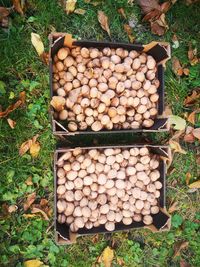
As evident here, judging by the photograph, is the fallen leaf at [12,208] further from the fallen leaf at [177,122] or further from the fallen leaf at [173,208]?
the fallen leaf at [177,122]

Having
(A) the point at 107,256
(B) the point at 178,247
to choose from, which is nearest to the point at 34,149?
(A) the point at 107,256

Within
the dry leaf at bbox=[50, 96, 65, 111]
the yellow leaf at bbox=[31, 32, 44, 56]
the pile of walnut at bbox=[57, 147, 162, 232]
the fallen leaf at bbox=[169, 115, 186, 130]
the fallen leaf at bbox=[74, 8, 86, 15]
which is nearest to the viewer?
the dry leaf at bbox=[50, 96, 65, 111]

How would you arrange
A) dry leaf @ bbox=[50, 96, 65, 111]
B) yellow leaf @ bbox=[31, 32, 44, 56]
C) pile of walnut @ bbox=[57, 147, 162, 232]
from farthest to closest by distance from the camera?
yellow leaf @ bbox=[31, 32, 44, 56], pile of walnut @ bbox=[57, 147, 162, 232], dry leaf @ bbox=[50, 96, 65, 111]

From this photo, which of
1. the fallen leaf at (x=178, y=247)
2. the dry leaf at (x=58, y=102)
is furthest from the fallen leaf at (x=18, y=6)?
the fallen leaf at (x=178, y=247)

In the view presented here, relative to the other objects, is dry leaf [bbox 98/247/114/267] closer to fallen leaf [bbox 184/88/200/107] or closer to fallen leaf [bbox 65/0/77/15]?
fallen leaf [bbox 184/88/200/107]

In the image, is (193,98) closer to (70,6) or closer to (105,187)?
(105,187)

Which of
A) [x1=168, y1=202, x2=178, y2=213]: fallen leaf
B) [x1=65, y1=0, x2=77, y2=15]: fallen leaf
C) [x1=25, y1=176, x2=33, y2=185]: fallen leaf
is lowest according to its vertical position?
[x1=168, y1=202, x2=178, y2=213]: fallen leaf

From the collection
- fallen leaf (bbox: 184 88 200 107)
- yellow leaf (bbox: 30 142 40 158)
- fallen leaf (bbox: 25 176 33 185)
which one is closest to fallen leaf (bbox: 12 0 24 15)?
yellow leaf (bbox: 30 142 40 158)
